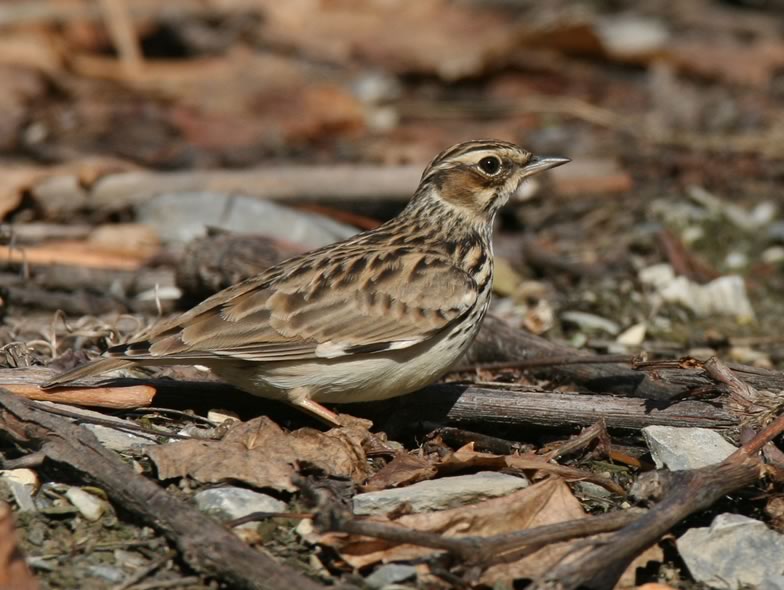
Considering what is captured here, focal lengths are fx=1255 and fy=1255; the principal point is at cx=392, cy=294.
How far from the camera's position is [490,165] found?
726cm

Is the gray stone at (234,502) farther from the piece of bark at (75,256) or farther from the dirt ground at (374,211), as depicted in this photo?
the piece of bark at (75,256)

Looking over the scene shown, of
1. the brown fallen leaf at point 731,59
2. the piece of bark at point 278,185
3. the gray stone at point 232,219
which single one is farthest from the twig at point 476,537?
the brown fallen leaf at point 731,59

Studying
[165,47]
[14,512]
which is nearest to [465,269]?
[14,512]

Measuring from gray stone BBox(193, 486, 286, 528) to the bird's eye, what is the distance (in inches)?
104

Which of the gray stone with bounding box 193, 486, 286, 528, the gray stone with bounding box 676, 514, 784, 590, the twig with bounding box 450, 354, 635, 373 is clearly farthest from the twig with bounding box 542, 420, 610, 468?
the gray stone with bounding box 193, 486, 286, 528

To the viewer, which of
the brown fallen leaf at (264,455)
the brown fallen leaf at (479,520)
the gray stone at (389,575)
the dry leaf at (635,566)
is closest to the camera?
the gray stone at (389,575)

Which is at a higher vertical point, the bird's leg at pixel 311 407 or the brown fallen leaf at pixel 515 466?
the bird's leg at pixel 311 407

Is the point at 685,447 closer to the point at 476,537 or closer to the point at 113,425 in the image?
the point at 476,537

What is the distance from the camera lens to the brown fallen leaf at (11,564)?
4.47m

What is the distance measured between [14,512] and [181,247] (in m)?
3.79

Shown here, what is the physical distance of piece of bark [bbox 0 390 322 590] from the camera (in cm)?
470

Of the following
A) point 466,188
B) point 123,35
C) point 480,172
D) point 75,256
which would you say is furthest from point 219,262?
point 123,35

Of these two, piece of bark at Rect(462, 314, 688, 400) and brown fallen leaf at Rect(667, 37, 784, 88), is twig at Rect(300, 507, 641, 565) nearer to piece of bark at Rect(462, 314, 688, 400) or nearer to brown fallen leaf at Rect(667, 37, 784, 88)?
piece of bark at Rect(462, 314, 688, 400)

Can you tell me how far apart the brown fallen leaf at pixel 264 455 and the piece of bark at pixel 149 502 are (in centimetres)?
30
